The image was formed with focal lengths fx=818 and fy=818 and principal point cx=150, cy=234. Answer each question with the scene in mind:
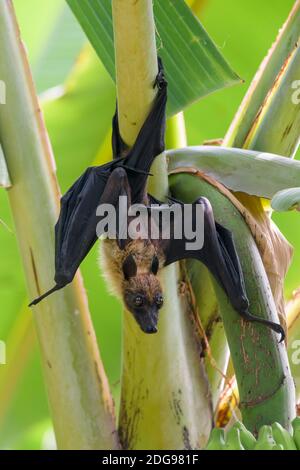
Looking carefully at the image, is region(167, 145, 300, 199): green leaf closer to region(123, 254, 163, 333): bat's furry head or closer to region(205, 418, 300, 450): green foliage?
region(123, 254, 163, 333): bat's furry head

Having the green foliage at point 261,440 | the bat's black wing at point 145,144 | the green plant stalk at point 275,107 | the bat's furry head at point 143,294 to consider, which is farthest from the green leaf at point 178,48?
the green foliage at point 261,440

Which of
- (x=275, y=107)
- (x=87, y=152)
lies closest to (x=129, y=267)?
(x=275, y=107)

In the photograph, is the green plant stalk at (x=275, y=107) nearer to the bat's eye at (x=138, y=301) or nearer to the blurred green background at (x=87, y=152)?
the bat's eye at (x=138, y=301)

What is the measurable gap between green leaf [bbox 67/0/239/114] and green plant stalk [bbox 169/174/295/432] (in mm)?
273

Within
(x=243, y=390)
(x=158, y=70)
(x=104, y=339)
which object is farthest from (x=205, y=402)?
(x=158, y=70)

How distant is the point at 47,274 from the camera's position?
1.35 metres

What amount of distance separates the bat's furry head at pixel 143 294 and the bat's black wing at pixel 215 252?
0.04 m

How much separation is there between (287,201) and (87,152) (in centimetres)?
97

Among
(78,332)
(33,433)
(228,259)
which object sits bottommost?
(33,433)

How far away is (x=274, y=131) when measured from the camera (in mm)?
1270

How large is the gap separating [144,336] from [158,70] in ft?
1.41

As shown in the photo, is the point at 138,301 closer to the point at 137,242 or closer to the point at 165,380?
the point at 137,242
